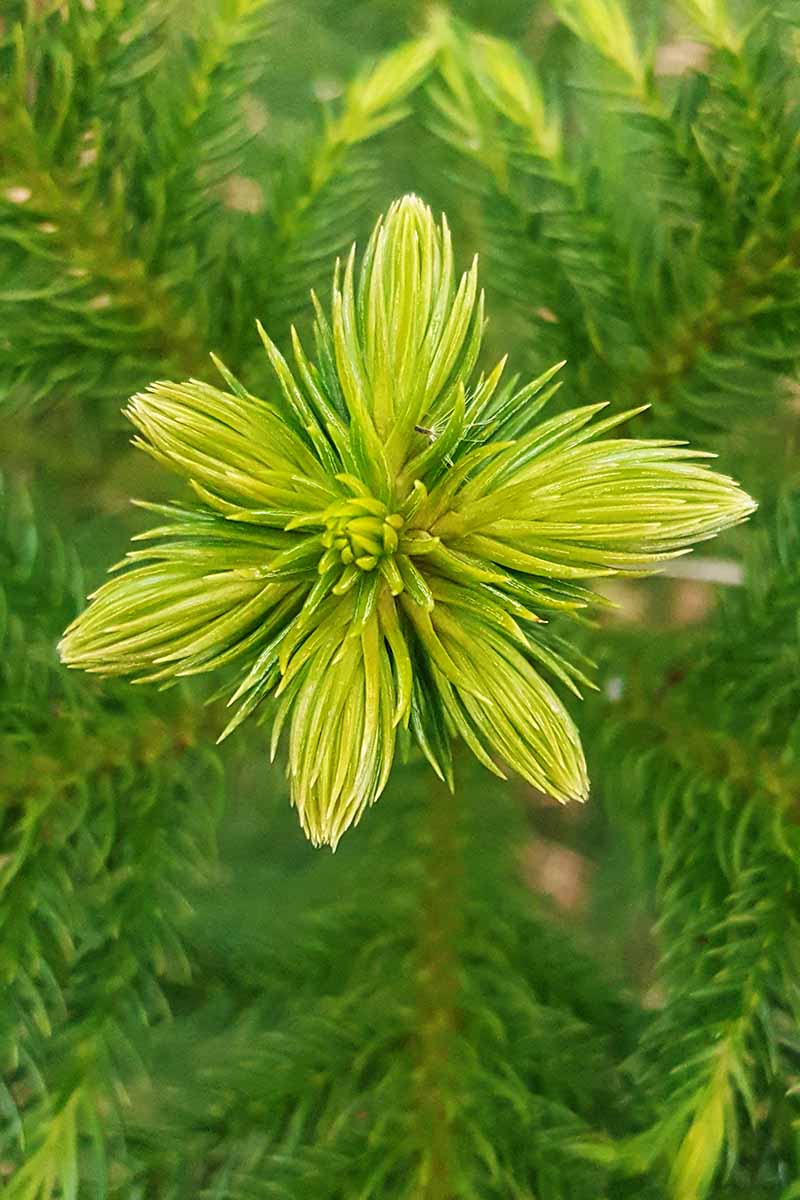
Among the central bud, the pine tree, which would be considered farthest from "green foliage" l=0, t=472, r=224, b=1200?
the central bud

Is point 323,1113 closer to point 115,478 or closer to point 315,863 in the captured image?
point 315,863

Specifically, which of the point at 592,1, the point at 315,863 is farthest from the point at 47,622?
the point at 315,863

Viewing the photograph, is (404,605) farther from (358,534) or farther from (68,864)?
(68,864)

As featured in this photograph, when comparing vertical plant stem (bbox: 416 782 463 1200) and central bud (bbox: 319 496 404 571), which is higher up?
central bud (bbox: 319 496 404 571)

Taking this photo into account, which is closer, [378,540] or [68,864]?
[378,540]

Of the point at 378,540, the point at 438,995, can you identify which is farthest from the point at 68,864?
the point at 378,540

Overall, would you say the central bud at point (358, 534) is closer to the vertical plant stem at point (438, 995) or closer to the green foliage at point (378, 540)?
the green foliage at point (378, 540)

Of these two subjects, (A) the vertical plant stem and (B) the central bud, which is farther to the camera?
(A) the vertical plant stem

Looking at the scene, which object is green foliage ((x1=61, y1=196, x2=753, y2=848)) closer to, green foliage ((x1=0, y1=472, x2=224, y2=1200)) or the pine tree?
the pine tree
